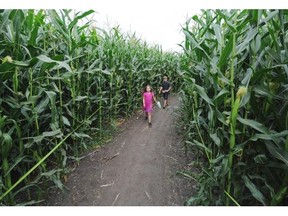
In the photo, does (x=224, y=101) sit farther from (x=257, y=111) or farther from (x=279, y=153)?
(x=279, y=153)

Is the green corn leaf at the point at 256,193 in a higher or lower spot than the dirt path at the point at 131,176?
higher

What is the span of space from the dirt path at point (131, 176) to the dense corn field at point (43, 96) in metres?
0.26

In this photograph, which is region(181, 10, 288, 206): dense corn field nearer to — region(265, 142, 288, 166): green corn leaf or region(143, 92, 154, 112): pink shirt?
region(265, 142, 288, 166): green corn leaf

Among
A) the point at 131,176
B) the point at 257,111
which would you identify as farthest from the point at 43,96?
the point at 257,111

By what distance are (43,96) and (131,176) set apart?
1596 mm

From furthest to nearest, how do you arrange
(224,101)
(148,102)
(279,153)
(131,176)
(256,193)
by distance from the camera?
(148,102)
(131,176)
(224,101)
(256,193)
(279,153)

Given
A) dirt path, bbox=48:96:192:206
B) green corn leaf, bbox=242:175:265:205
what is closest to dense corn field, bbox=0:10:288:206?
green corn leaf, bbox=242:175:265:205

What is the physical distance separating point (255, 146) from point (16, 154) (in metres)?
2.09

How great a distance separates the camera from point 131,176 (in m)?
2.92

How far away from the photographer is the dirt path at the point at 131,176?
96.9 inches

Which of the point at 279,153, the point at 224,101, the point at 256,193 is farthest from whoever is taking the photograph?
the point at 224,101

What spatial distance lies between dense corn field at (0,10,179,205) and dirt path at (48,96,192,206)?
0.86 feet

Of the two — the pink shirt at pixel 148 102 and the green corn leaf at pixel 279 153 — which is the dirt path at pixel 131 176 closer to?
the pink shirt at pixel 148 102

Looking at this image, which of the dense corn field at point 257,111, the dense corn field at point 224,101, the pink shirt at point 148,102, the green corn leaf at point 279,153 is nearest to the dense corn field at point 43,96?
the dense corn field at point 224,101
